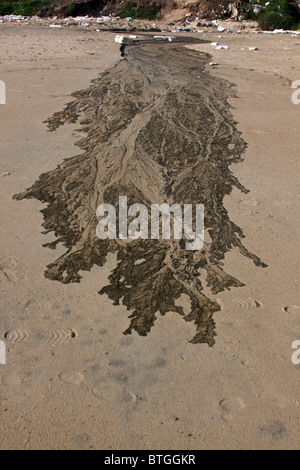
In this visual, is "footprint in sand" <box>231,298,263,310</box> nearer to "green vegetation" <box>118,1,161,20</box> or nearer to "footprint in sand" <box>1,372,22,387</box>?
"footprint in sand" <box>1,372,22,387</box>

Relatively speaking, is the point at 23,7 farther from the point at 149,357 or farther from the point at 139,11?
the point at 149,357

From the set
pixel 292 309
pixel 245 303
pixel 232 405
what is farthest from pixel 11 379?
pixel 292 309

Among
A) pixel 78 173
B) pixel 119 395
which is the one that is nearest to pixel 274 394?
pixel 119 395

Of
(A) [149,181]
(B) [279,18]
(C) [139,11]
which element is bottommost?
(A) [149,181]

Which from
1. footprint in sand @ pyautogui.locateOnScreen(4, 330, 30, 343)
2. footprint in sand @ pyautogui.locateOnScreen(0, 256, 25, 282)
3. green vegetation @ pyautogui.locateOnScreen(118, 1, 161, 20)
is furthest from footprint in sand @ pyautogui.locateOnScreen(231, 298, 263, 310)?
green vegetation @ pyautogui.locateOnScreen(118, 1, 161, 20)

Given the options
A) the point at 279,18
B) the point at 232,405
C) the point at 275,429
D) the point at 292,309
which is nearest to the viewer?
the point at 275,429

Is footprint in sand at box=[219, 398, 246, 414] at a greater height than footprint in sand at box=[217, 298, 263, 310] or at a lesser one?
lesser
